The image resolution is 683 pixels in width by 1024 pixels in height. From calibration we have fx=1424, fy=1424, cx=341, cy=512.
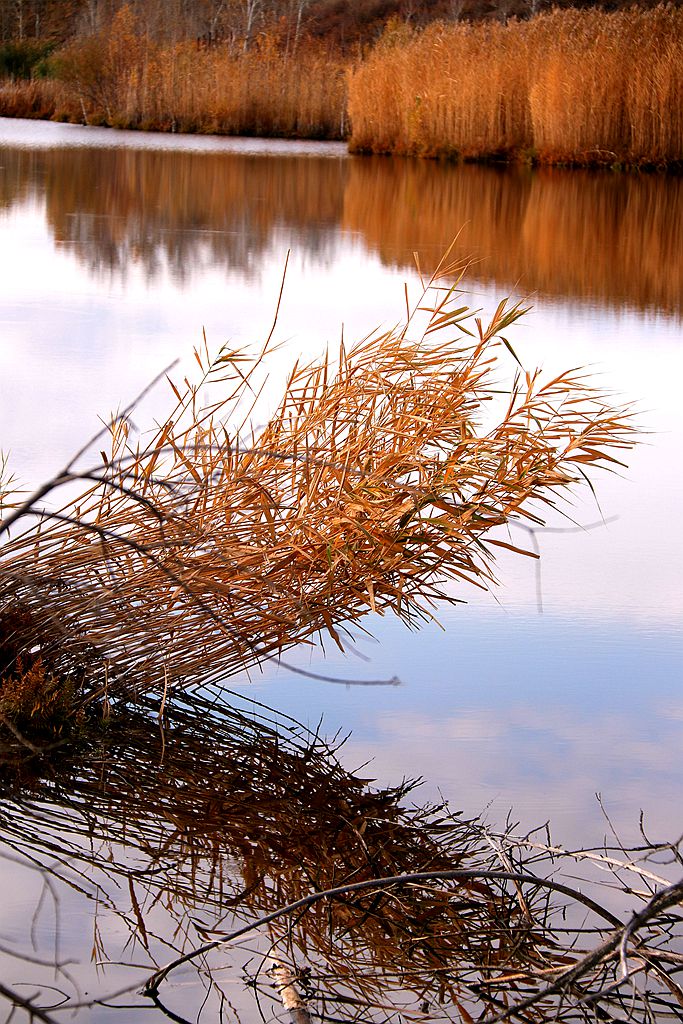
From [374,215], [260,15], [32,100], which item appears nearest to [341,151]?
[374,215]

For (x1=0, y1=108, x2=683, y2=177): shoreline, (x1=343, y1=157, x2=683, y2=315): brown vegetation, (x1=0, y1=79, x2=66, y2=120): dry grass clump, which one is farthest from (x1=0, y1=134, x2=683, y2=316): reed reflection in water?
(x1=0, y1=79, x2=66, y2=120): dry grass clump

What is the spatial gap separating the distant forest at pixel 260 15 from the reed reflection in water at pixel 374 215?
15.5m

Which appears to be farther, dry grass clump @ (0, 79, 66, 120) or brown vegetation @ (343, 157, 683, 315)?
dry grass clump @ (0, 79, 66, 120)

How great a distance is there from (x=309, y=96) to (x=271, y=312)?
11.0 meters

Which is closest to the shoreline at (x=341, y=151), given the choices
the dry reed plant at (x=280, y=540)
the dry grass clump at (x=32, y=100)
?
the dry grass clump at (x=32, y=100)

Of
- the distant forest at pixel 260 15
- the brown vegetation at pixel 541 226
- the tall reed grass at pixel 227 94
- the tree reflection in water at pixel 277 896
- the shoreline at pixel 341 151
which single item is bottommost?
the tree reflection in water at pixel 277 896

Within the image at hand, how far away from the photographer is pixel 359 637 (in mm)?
2453

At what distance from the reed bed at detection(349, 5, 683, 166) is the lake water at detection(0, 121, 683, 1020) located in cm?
69

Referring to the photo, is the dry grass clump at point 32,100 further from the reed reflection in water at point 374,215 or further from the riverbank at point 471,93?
the reed reflection in water at point 374,215

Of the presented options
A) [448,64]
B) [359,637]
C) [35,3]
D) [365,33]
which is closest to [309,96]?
[448,64]

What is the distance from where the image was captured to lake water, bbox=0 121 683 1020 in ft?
6.97

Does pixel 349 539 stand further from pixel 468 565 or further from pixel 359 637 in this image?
pixel 359 637

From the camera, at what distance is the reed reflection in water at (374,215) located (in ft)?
21.9

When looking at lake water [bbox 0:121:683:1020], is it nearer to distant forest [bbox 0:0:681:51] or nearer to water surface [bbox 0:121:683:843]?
water surface [bbox 0:121:683:843]
